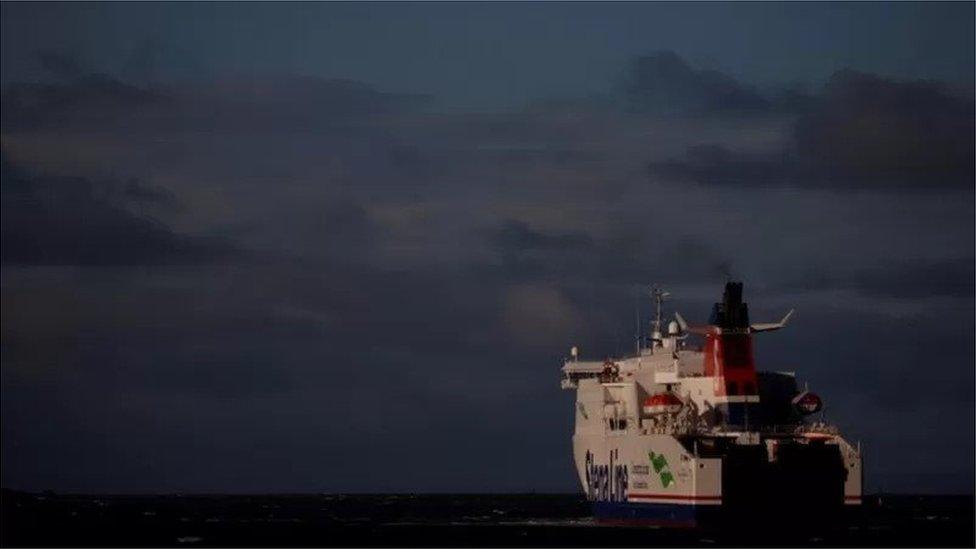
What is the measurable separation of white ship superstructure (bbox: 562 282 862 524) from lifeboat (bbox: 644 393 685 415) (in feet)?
0.18

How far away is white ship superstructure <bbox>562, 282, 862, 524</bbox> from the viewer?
7262cm

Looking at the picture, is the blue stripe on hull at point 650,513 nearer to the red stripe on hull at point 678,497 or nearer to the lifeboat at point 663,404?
the red stripe on hull at point 678,497

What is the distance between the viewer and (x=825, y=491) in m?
73.5

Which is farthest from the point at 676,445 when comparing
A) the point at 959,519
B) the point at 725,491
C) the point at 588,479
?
the point at 959,519

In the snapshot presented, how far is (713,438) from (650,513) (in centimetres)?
461

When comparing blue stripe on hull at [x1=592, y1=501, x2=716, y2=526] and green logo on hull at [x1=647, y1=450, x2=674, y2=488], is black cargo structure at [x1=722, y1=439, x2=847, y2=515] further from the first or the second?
green logo on hull at [x1=647, y1=450, x2=674, y2=488]

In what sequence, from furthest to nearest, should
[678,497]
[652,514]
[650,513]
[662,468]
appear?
[650,513] < [652,514] < [662,468] < [678,497]

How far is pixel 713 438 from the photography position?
74.9 meters

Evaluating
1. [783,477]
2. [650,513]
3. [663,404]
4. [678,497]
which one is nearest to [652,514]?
[650,513]

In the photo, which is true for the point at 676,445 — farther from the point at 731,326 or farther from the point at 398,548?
the point at 398,548

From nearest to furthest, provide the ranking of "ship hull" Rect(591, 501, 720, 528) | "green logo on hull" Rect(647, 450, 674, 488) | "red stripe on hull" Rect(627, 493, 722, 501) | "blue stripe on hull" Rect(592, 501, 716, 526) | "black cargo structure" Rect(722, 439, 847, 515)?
"red stripe on hull" Rect(627, 493, 722, 501) → "black cargo structure" Rect(722, 439, 847, 515) → "ship hull" Rect(591, 501, 720, 528) → "blue stripe on hull" Rect(592, 501, 716, 526) → "green logo on hull" Rect(647, 450, 674, 488)

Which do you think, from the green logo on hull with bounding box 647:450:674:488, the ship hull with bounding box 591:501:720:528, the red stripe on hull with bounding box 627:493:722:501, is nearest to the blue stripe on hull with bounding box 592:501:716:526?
the ship hull with bounding box 591:501:720:528

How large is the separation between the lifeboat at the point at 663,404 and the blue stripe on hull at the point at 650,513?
12.2 feet

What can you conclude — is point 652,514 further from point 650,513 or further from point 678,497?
point 678,497
